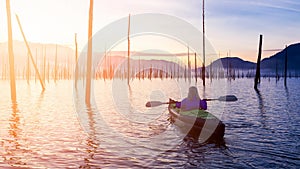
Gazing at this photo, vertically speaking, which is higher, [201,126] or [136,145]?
[201,126]

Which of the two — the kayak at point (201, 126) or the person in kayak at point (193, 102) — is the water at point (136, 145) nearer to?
the kayak at point (201, 126)

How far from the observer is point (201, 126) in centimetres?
1503

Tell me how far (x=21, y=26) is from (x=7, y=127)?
23.4 m

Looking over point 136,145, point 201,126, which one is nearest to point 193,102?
point 201,126

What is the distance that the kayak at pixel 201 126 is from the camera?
14.5 m

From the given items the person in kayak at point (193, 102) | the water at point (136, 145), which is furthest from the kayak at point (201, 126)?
the person in kayak at point (193, 102)

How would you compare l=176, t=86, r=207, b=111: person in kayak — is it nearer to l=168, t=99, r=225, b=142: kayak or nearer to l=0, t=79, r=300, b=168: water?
l=168, t=99, r=225, b=142: kayak

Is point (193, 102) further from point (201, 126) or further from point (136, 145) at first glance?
point (136, 145)

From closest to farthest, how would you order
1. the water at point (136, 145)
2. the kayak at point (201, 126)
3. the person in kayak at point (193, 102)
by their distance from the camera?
the water at point (136, 145) → the kayak at point (201, 126) → the person in kayak at point (193, 102)

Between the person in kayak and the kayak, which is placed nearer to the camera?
the kayak

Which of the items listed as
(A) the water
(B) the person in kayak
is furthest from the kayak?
(B) the person in kayak

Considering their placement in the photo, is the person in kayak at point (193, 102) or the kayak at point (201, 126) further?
the person in kayak at point (193, 102)

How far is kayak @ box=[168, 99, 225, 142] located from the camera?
47.5 ft

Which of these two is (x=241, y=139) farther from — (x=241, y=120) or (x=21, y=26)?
(x=21, y=26)
